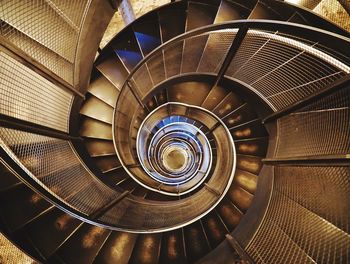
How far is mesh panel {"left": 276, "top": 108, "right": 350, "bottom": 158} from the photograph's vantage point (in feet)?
8.70

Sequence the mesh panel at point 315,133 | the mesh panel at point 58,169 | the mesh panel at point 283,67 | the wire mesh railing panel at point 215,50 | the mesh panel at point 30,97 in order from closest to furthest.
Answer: the mesh panel at point 30,97, the mesh panel at point 58,169, the mesh panel at point 315,133, the mesh panel at point 283,67, the wire mesh railing panel at point 215,50

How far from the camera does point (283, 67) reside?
10.9 ft

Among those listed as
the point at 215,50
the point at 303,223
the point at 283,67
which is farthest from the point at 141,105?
the point at 303,223

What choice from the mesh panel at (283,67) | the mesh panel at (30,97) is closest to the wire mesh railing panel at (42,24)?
the mesh panel at (30,97)

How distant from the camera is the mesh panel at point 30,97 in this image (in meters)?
2.29

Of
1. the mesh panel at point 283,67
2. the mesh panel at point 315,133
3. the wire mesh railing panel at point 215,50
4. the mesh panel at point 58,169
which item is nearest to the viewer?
the mesh panel at point 58,169

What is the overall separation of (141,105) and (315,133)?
11.8 ft

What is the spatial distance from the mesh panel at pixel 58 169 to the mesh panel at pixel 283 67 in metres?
3.16

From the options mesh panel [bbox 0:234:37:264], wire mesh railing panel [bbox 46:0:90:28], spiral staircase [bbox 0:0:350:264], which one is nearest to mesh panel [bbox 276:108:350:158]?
spiral staircase [bbox 0:0:350:264]

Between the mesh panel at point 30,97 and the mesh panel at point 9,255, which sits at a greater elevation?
the mesh panel at point 30,97

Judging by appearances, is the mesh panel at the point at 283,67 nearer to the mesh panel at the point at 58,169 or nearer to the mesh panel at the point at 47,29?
the mesh panel at the point at 47,29

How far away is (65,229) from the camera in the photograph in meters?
3.42

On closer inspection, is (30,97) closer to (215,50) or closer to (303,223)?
(215,50)

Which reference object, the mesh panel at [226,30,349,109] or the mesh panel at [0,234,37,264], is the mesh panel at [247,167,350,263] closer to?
the mesh panel at [226,30,349,109]
